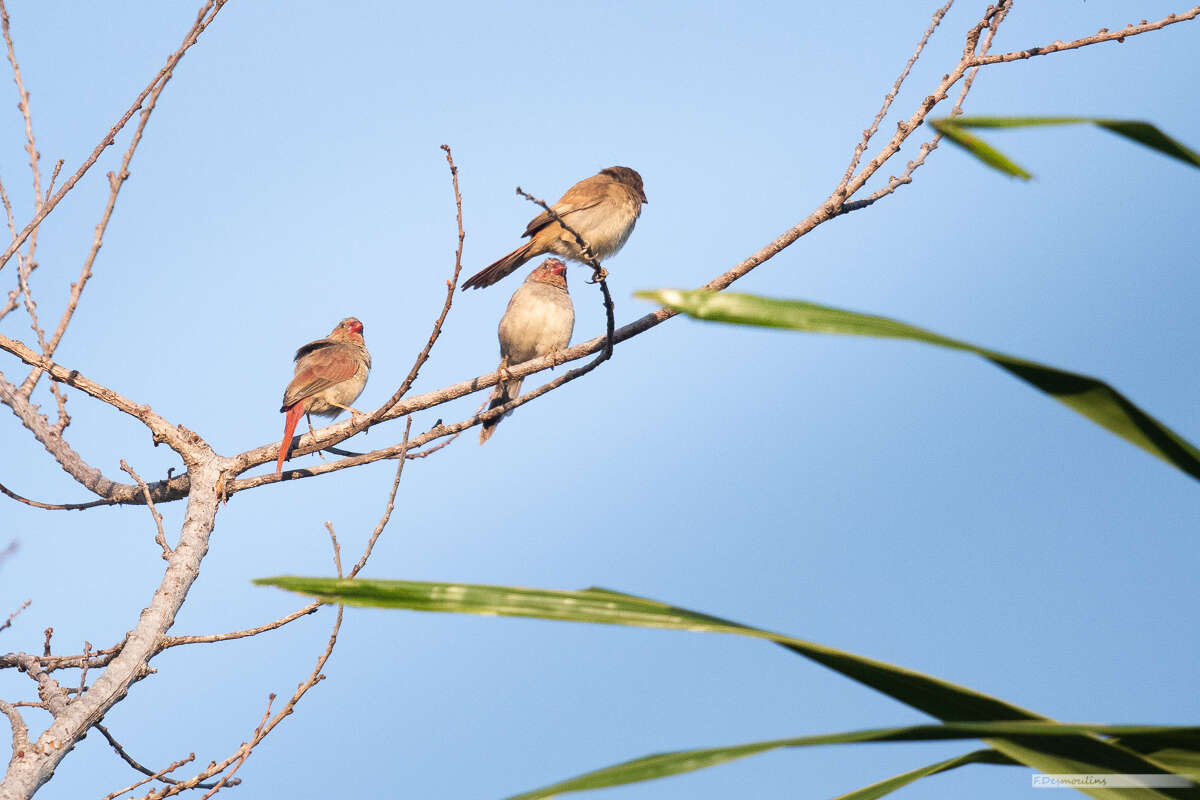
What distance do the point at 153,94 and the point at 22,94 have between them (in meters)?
0.64

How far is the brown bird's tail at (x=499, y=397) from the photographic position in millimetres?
5613

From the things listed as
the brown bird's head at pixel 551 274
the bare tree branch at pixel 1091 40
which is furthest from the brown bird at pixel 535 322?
the bare tree branch at pixel 1091 40

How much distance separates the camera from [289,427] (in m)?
5.88

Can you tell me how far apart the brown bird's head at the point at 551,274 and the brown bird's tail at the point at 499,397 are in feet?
5.02

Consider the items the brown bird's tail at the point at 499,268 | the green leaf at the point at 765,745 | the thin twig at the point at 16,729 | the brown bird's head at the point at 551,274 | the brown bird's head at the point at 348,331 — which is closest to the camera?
the green leaf at the point at 765,745

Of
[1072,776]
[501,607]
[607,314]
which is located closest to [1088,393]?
[1072,776]

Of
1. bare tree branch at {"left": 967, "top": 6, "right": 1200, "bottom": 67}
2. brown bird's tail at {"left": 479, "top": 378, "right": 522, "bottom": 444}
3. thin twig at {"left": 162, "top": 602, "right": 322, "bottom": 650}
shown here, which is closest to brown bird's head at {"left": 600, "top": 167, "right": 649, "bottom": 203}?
brown bird's tail at {"left": 479, "top": 378, "right": 522, "bottom": 444}

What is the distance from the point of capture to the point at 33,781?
331 cm

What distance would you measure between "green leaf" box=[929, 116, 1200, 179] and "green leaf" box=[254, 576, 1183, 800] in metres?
0.48

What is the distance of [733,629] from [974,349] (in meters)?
0.34

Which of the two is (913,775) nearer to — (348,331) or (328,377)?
(328,377)

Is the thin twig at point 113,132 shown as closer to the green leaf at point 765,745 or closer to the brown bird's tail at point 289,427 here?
the brown bird's tail at point 289,427

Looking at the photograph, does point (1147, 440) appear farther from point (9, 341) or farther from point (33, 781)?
point (9, 341)

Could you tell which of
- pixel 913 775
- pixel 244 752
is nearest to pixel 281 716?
pixel 244 752
